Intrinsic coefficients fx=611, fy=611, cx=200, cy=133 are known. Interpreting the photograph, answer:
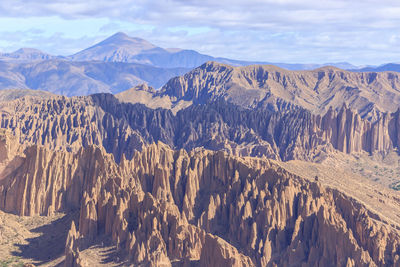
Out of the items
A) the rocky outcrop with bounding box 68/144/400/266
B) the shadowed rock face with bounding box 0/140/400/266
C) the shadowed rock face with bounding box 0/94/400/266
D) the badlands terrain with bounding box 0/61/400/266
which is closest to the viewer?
the rocky outcrop with bounding box 68/144/400/266

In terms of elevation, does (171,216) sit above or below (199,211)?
above

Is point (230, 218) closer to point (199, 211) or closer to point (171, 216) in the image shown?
point (199, 211)

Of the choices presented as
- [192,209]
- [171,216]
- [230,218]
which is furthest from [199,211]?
[171,216]

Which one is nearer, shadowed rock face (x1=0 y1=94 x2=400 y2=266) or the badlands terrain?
the badlands terrain

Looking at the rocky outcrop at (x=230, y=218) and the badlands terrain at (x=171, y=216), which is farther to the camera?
the badlands terrain at (x=171, y=216)

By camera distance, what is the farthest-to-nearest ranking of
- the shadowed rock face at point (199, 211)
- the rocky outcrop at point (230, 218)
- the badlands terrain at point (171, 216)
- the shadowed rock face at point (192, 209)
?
the shadowed rock face at point (192, 209) → the shadowed rock face at point (199, 211) → the badlands terrain at point (171, 216) → the rocky outcrop at point (230, 218)

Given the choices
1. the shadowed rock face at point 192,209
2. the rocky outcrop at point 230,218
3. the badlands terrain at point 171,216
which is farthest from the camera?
the shadowed rock face at point 192,209

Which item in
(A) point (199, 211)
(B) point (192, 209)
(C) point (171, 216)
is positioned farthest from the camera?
(B) point (192, 209)

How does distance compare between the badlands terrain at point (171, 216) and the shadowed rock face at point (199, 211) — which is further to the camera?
the shadowed rock face at point (199, 211)

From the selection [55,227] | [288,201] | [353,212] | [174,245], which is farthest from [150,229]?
[353,212]
